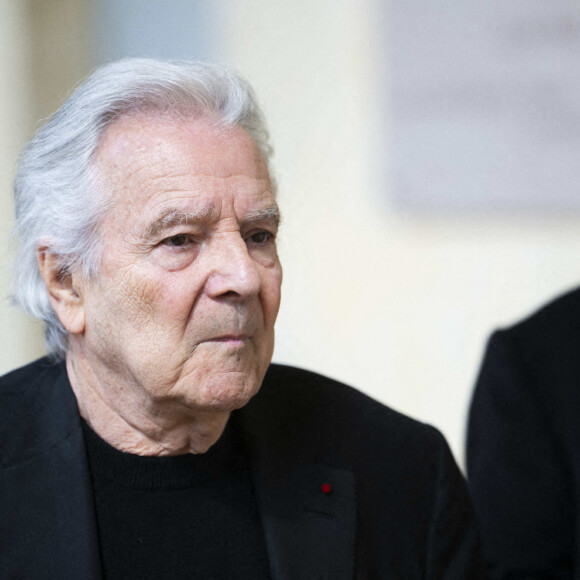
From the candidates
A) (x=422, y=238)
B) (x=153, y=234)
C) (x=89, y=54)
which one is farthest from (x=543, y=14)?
(x=153, y=234)

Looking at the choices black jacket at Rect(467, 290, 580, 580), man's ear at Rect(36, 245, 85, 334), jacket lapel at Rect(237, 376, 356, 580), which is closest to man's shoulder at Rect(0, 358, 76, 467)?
man's ear at Rect(36, 245, 85, 334)

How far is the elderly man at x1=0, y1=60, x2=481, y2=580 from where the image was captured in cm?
164

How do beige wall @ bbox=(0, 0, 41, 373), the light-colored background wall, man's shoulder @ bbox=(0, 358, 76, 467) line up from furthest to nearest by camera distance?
the light-colored background wall, beige wall @ bbox=(0, 0, 41, 373), man's shoulder @ bbox=(0, 358, 76, 467)

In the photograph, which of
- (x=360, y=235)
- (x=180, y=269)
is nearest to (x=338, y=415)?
(x=180, y=269)

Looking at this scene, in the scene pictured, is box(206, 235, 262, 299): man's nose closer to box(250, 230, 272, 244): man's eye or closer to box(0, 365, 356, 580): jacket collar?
box(250, 230, 272, 244): man's eye

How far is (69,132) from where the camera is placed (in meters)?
1.72

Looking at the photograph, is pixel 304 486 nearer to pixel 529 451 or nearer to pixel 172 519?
pixel 172 519

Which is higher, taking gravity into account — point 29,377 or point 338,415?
point 29,377

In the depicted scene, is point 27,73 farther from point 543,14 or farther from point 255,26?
point 543,14

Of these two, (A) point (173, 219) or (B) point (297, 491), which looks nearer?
(A) point (173, 219)

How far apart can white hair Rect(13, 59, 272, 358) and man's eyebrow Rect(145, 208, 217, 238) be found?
0.34 feet

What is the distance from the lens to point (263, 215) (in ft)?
5.64

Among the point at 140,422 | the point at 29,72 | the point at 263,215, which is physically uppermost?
the point at 29,72

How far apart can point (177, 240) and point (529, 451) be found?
3.44 ft
